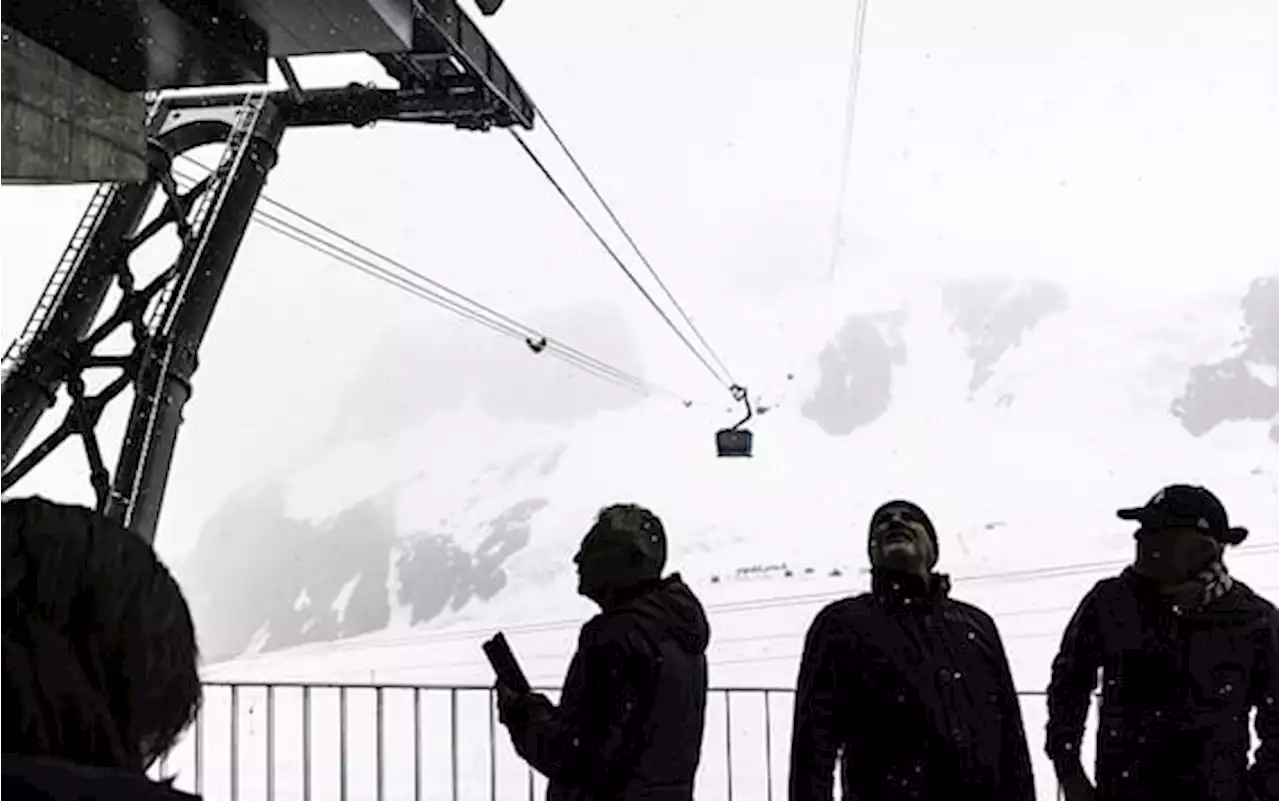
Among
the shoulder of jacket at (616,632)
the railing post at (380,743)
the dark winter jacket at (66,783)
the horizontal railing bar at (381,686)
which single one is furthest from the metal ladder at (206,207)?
the dark winter jacket at (66,783)

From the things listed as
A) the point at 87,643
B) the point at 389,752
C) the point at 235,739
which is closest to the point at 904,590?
the point at 87,643

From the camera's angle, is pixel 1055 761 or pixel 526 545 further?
pixel 526 545

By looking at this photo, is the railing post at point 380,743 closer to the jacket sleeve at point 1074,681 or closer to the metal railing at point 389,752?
the metal railing at point 389,752

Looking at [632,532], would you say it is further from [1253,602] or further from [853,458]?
[853,458]

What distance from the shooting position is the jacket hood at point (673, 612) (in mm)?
2078

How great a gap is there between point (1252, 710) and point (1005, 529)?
10.8m

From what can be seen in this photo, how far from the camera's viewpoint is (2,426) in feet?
16.6

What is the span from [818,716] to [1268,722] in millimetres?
775

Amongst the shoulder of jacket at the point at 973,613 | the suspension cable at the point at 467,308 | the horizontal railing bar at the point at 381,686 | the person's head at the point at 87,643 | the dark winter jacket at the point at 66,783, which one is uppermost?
the suspension cable at the point at 467,308

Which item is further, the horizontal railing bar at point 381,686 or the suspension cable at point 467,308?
the suspension cable at point 467,308

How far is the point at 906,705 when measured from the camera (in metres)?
2.15

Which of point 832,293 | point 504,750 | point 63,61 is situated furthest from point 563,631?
point 832,293

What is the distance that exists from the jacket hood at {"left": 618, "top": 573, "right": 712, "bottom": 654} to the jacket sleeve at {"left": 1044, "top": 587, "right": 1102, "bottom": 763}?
0.70 metres

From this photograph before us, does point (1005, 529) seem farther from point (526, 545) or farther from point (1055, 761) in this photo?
point (1055, 761)
